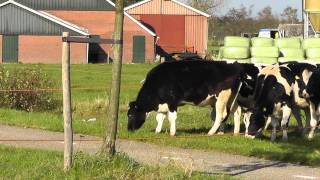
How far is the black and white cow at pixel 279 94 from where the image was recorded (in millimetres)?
14789

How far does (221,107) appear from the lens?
15.2m

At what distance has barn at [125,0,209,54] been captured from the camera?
83.4 metres

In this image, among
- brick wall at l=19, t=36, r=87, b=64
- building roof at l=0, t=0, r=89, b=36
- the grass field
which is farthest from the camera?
brick wall at l=19, t=36, r=87, b=64

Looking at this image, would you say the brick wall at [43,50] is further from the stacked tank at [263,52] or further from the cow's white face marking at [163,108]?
the cow's white face marking at [163,108]

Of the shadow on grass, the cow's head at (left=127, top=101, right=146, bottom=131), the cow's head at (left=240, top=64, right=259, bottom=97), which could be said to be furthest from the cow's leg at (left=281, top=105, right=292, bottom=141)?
the cow's head at (left=127, top=101, right=146, bottom=131)

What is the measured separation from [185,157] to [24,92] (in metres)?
10.8

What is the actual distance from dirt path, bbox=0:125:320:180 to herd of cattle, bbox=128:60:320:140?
4.91ft

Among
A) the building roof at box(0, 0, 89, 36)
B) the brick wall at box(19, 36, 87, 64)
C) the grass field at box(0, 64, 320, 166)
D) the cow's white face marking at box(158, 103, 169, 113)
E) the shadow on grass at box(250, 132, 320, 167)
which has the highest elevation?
the building roof at box(0, 0, 89, 36)

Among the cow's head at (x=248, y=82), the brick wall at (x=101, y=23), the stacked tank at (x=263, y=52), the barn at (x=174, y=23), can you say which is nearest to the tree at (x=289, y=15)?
the barn at (x=174, y=23)

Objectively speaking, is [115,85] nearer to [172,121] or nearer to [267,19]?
[172,121]

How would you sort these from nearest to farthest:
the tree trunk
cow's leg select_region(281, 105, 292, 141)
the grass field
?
the tree trunk → the grass field → cow's leg select_region(281, 105, 292, 141)

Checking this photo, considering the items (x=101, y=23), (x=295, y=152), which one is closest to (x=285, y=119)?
(x=295, y=152)

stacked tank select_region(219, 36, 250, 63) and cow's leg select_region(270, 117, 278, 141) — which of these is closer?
cow's leg select_region(270, 117, 278, 141)

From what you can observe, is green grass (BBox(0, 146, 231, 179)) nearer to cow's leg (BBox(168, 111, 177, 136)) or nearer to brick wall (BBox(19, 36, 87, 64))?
cow's leg (BBox(168, 111, 177, 136))
